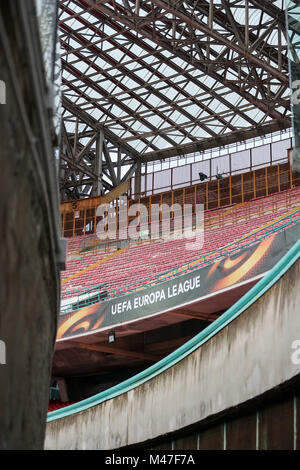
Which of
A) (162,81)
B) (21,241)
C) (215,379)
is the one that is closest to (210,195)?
(162,81)

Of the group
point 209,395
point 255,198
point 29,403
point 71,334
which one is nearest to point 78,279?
point 71,334

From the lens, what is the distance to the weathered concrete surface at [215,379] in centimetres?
493

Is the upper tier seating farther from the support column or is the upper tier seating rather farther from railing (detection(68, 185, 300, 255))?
the support column

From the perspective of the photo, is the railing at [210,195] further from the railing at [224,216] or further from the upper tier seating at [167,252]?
the upper tier seating at [167,252]

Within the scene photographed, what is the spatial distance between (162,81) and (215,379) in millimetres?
26239

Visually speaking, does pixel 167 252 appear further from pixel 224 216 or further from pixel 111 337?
pixel 111 337

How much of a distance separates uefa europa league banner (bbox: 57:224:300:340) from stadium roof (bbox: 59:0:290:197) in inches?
448

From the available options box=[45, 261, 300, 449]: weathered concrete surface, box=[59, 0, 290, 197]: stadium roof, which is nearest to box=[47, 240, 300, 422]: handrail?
box=[45, 261, 300, 449]: weathered concrete surface

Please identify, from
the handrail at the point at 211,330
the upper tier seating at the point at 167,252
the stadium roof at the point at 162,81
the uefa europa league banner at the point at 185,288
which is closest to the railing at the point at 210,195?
the upper tier seating at the point at 167,252

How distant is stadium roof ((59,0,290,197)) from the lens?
995 inches

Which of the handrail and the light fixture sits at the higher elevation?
the handrail

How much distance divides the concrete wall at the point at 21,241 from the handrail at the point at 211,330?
225cm

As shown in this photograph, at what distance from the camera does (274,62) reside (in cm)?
2856

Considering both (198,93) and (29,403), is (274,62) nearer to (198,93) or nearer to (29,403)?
(198,93)
